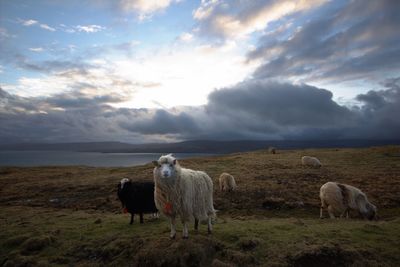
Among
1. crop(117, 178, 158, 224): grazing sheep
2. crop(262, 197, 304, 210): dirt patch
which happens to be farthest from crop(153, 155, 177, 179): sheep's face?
crop(262, 197, 304, 210): dirt patch

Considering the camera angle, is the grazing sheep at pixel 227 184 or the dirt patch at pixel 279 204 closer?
the dirt patch at pixel 279 204

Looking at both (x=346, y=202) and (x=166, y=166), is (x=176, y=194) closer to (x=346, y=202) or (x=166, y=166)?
(x=166, y=166)

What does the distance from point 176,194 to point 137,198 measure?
521 cm

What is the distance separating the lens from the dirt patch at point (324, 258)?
9461 millimetres

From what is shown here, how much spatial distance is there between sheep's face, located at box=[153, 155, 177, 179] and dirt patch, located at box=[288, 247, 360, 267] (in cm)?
499

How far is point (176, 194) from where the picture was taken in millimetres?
10828

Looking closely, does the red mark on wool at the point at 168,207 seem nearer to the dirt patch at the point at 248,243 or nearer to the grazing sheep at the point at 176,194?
the grazing sheep at the point at 176,194

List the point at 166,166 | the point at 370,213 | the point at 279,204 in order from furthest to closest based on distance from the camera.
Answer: the point at 279,204 < the point at 370,213 < the point at 166,166

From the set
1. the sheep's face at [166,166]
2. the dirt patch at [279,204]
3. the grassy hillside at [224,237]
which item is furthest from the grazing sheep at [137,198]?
the dirt patch at [279,204]

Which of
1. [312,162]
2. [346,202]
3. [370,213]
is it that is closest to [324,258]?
[346,202]

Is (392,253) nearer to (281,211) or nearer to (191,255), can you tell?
(191,255)

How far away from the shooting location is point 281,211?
18922mm

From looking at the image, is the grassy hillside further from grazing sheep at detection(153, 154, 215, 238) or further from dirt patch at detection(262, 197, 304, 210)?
grazing sheep at detection(153, 154, 215, 238)

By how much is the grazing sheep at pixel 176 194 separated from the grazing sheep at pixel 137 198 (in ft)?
14.6
